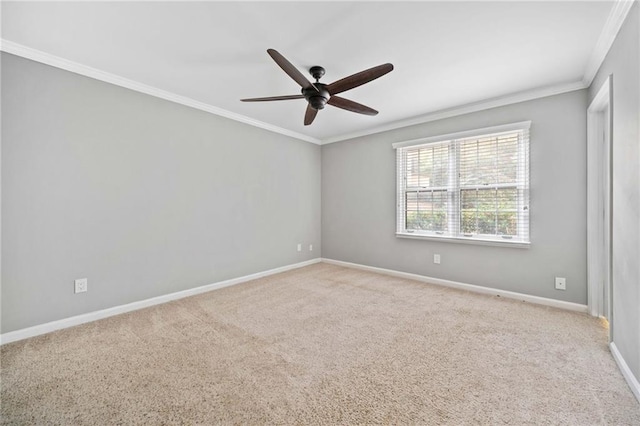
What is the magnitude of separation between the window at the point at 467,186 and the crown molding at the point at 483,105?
293 millimetres

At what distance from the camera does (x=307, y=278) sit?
417 centimetres

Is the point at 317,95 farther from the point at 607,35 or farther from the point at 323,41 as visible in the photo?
the point at 607,35

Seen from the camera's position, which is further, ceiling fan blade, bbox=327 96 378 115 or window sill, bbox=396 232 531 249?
window sill, bbox=396 232 531 249

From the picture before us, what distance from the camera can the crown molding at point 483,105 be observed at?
294 cm

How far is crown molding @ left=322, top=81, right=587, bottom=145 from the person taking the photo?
9.65ft

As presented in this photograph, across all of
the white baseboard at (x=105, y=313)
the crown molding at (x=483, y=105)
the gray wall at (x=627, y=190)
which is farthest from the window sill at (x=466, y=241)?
the white baseboard at (x=105, y=313)

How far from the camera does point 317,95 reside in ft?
7.81

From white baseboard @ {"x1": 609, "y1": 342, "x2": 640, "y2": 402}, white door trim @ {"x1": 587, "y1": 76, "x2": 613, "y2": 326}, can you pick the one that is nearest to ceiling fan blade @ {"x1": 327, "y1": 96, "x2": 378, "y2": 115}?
white door trim @ {"x1": 587, "y1": 76, "x2": 613, "y2": 326}

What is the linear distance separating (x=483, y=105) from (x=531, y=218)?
1.53m

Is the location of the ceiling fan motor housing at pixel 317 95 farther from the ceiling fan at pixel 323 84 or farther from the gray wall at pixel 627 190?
the gray wall at pixel 627 190

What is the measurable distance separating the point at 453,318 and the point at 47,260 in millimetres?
3860

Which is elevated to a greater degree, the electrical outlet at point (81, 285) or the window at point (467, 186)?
the window at point (467, 186)

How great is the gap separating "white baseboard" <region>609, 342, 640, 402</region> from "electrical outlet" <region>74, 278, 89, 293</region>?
168 inches

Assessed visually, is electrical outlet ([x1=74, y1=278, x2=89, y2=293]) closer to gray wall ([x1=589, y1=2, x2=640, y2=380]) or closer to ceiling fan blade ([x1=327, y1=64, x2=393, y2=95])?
ceiling fan blade ([x1=327, y1=64, x2=393, y2=95])
